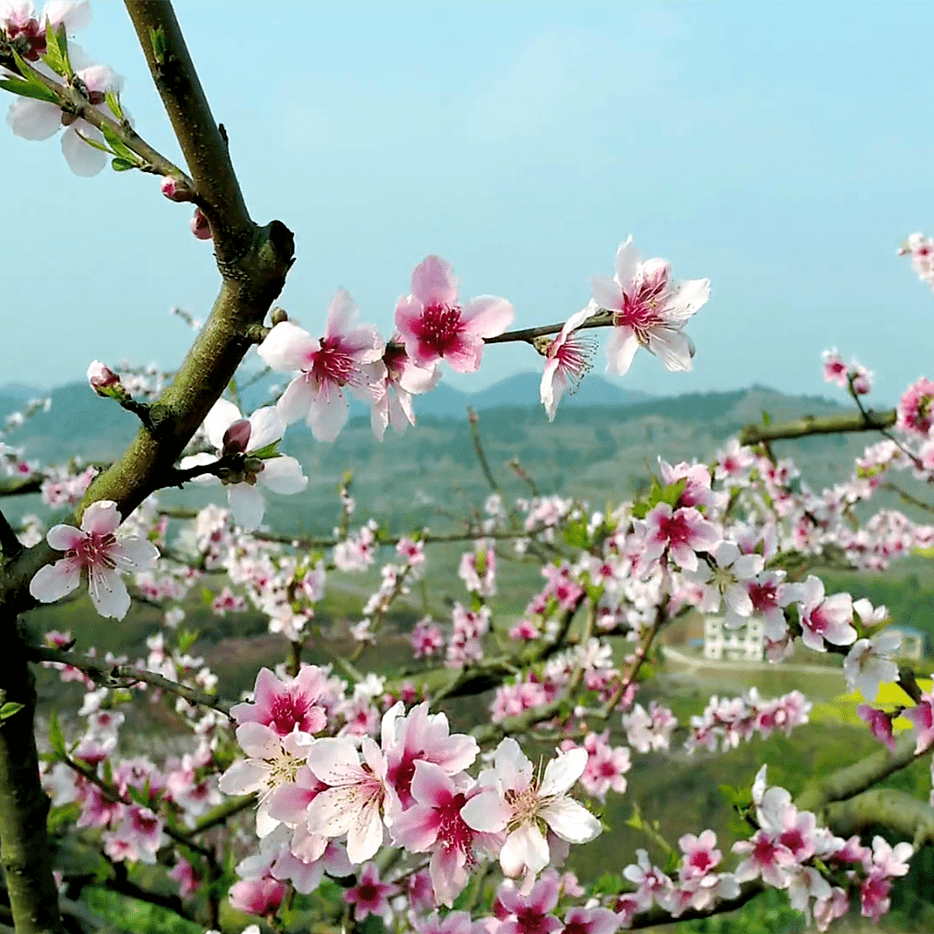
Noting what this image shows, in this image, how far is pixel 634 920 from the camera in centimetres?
179

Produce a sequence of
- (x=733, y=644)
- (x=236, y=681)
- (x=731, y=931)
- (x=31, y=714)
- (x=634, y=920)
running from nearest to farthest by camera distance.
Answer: (x=31, y=714), (x=634, y=920), (x=731, y=931), (x=236, y=681), (x=733, y=644)

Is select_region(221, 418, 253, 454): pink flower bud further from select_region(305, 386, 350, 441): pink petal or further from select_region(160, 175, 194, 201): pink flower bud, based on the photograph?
select_region(160, 175, 194, 201): pink flower bud

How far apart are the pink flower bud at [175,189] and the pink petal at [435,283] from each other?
0.72ft

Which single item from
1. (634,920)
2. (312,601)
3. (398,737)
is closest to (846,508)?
(312,601)

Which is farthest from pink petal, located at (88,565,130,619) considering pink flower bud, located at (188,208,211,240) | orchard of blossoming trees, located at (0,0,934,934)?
pink flower bud, located at (188,208,211,240)

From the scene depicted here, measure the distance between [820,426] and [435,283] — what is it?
104 inches

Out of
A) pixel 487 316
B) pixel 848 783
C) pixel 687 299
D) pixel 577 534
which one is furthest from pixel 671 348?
pixel 848 783

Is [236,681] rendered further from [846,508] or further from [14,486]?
[846,508]

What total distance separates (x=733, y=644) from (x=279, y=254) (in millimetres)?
9465

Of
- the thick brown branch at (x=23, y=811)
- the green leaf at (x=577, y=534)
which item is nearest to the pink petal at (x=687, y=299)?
the thick brown branch at (x=23, y=811)

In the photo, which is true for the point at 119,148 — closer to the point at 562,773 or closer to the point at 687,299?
the point at 687,299

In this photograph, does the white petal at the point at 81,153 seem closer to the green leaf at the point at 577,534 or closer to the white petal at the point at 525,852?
the white petal at the point at 525,852

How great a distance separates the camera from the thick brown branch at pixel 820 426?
2936mm

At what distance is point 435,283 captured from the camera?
0.84 metres
